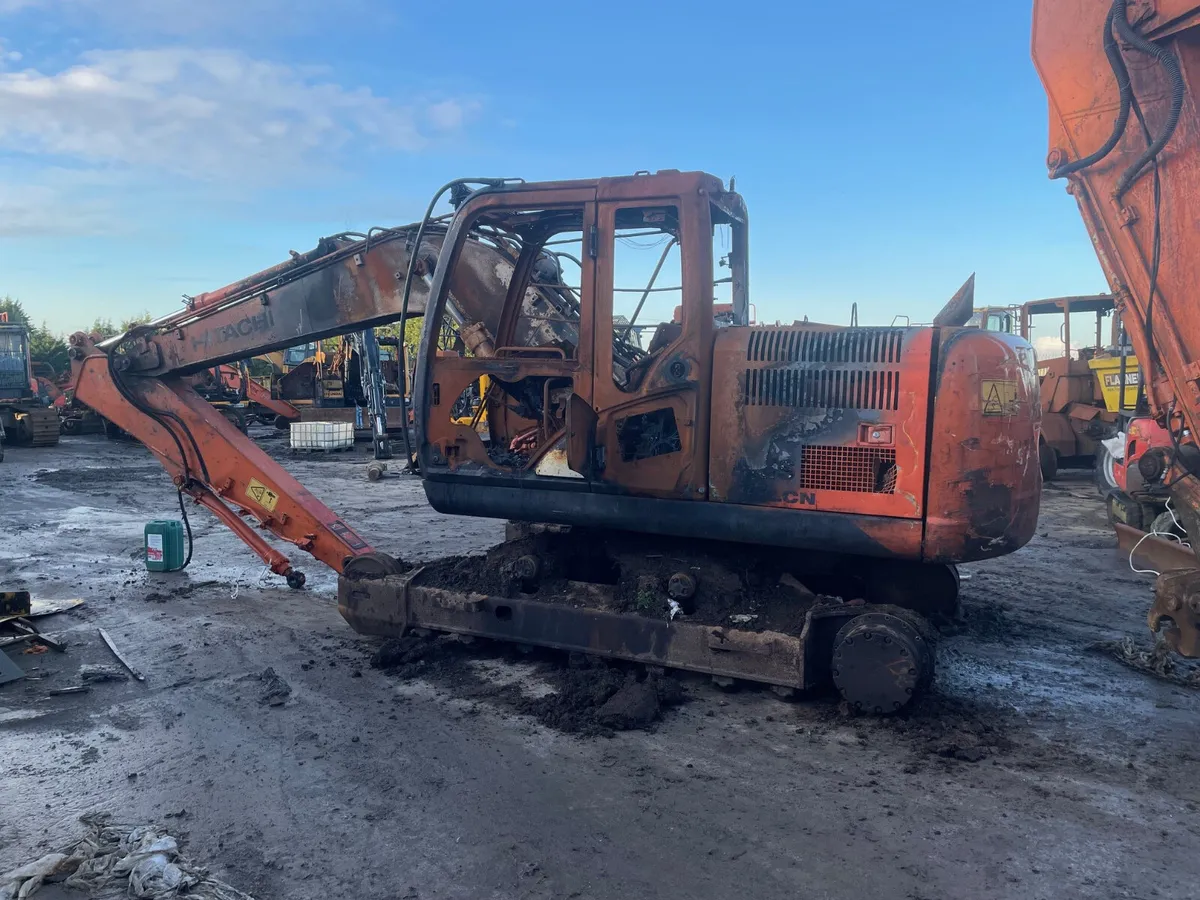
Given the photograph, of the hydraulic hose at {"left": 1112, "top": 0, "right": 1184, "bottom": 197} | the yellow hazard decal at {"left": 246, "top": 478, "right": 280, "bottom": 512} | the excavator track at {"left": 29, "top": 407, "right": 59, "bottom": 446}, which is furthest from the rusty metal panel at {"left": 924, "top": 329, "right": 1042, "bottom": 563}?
the excavator track at {"left": 29, "top": 407, "right": 59, "bottom": 446}

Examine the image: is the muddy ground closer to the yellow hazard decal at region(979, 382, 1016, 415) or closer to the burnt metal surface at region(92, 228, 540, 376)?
the yellow hazard decal at region(979, 382, 1016, 415)

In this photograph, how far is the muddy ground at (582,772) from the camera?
323 centimetres

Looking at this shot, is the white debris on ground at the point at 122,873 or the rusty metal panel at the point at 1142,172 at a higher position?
the rusty metal panel at the point at 1142,172

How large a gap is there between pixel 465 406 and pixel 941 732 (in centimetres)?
321

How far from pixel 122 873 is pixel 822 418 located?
3.70 m

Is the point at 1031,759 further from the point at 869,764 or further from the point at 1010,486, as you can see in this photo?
the point at 1010,486

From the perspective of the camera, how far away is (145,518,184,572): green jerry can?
7902 mm

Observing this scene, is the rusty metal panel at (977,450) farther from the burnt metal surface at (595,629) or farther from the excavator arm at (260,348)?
the excavator arm at (260,348)

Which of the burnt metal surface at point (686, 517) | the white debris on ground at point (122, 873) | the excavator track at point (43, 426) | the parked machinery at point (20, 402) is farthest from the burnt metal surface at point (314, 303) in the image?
the parked machinery at point (20, 402)

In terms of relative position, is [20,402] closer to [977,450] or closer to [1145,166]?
[977,450]

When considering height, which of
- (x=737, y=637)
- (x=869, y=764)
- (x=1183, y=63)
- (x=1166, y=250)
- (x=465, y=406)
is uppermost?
(x=1183, y=63)

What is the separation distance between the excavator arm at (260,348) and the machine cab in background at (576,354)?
0.21 metres

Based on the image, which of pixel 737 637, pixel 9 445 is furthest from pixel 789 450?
pixel 9 445

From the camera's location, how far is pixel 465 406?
5.39 meters
